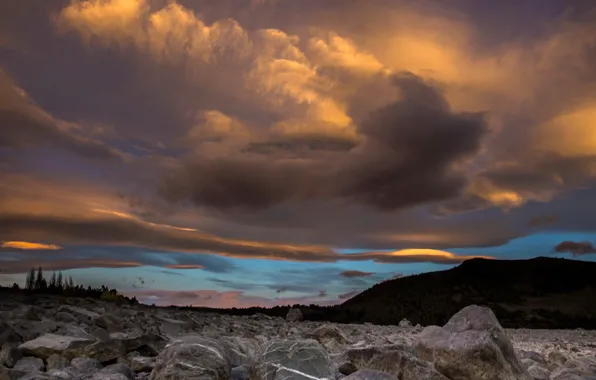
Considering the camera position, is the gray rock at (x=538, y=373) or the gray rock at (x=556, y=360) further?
the gray rock at (x=556, y=360)

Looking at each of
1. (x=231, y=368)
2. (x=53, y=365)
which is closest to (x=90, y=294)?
(x=53, y=365)

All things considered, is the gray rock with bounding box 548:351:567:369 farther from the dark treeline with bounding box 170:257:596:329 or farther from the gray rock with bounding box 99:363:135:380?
the dark treeline with bounding box 170:257:596:329

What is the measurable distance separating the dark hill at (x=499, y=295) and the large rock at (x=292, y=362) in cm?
1670

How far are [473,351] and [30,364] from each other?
5.25 metres

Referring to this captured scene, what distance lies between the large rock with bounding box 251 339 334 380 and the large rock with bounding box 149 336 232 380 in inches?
15.2

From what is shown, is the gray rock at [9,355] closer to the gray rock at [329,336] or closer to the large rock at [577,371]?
the gray rock at [329,336]

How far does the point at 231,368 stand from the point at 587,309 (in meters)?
25.9

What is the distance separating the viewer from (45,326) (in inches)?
337

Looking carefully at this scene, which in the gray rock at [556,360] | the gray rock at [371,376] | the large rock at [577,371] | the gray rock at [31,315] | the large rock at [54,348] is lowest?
the gray rock at [556,360]

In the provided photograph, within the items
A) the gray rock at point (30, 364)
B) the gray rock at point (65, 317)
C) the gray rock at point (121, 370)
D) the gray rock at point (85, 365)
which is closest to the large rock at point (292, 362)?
the gray rock at point (121, 370)

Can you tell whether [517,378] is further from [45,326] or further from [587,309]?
[587,309]

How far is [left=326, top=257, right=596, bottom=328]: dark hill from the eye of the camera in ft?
81.8

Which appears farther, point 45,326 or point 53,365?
point 45,326

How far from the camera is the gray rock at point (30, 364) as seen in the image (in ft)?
21.5
